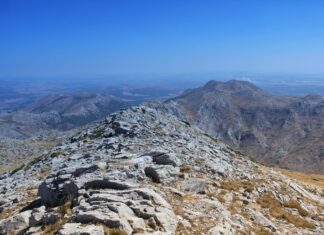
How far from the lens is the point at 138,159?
34.5 meters

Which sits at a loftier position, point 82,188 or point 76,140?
point 82,188

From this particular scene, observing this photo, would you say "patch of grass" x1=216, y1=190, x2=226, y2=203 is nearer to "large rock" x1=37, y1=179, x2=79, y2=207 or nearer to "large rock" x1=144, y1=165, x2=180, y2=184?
"large rock" x1=144, y1=165, x2=180, y2=184

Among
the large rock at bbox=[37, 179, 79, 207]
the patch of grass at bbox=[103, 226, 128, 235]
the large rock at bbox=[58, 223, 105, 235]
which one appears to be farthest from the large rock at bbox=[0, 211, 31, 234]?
the patch of grass at bbox=[103, 226, 128, 235]

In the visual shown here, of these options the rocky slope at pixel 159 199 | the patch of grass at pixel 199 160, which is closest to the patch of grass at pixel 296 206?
the rocky slope at pixel 159 199

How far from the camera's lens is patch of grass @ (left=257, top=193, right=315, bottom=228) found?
26.1m

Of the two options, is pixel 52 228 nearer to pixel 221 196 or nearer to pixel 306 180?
pixel 221 196

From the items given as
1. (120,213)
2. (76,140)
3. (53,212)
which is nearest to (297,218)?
(120,213)

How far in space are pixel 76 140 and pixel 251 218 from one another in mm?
40881

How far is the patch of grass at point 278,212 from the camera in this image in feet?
85.8

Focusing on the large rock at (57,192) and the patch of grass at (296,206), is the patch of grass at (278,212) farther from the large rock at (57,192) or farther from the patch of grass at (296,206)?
→ the large rock at (57,192)

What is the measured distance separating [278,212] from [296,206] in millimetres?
2859

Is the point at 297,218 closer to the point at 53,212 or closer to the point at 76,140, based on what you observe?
the point at 53,212

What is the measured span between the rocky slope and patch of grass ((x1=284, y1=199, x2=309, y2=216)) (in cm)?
7

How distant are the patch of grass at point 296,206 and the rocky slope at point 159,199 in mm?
68
